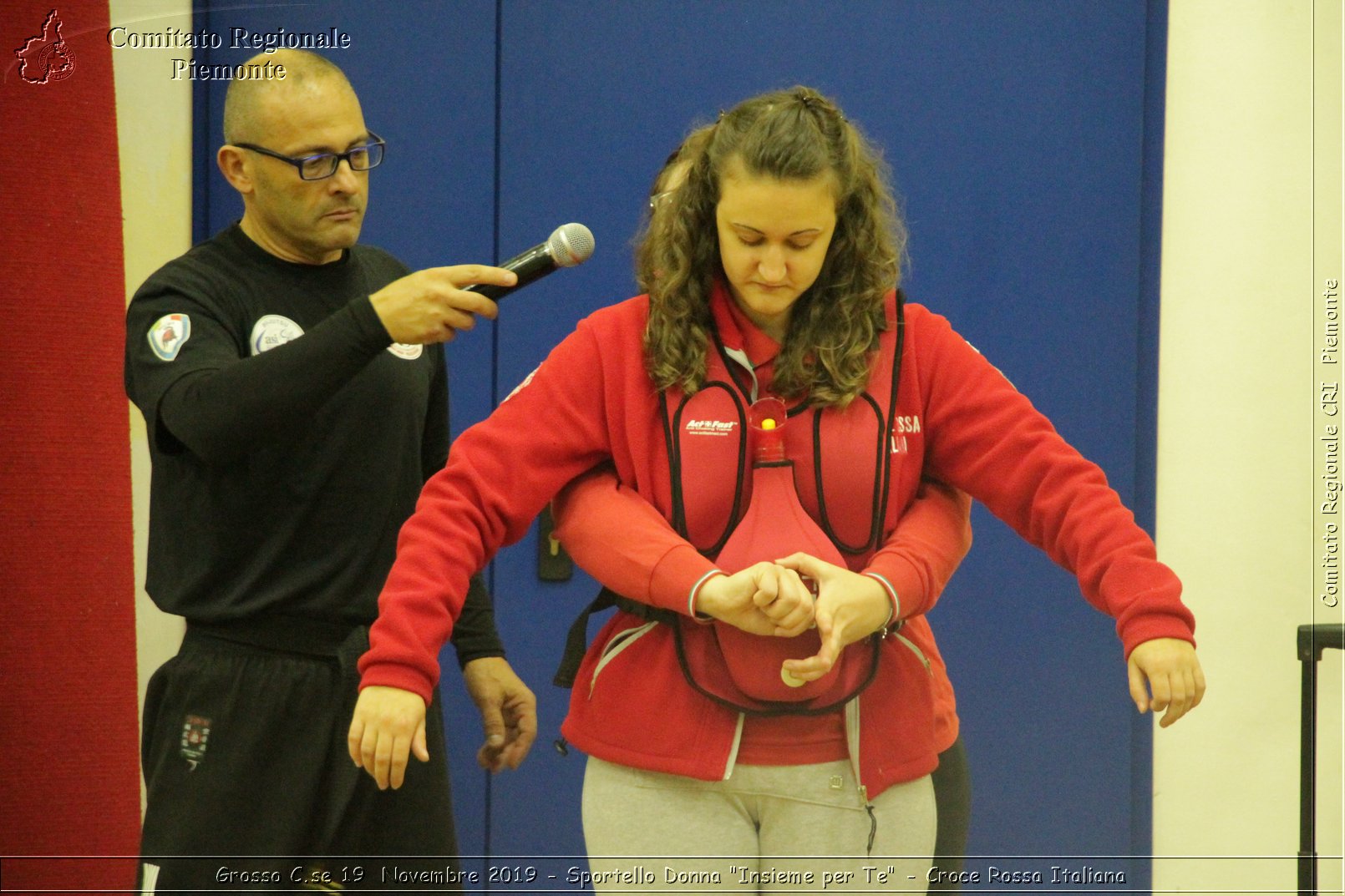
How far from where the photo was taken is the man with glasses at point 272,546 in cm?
160

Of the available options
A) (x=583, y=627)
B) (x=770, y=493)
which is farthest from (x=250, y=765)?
(x=770, y=493)

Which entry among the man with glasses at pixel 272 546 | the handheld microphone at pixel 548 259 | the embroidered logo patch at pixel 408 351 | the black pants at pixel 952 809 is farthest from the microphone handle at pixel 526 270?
the black pants at pixel 952 809

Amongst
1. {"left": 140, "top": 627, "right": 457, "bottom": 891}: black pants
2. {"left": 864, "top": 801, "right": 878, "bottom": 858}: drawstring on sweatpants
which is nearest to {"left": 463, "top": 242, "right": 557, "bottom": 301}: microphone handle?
{"left": 140, "top": 627, "right": 457, "bottom": 891}: black pants

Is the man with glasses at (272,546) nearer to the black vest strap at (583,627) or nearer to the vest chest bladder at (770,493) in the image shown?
the black vest strap at (583,627)

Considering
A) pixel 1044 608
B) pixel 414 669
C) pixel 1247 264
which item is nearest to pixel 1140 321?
pixel 1247 264

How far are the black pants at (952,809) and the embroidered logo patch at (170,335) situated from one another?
3.68ft

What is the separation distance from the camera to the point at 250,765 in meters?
1.61

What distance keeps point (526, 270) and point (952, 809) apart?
944 millimetres

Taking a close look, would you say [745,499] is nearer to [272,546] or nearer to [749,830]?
[749,830]

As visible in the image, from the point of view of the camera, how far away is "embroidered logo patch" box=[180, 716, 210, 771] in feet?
5.28

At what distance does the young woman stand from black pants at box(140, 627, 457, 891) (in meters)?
0.41

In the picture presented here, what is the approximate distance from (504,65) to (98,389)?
85cm

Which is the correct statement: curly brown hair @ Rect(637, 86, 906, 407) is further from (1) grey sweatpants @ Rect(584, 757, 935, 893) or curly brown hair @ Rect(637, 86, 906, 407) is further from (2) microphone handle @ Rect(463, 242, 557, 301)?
(1) grey sweatpants @ Rect(584, 757, 935, 893)

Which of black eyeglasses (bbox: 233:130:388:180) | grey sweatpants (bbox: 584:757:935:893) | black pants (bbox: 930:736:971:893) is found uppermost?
black eyeglasses (bbox: 233:130:388:180)
